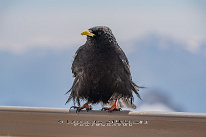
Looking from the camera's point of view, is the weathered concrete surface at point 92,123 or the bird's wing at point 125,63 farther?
the bird's wing at point 125,63

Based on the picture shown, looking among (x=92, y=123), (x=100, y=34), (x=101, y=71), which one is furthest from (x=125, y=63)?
(x=92, y=123)

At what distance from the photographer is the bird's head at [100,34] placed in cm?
361

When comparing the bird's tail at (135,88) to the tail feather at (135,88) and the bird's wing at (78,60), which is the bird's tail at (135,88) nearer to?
the tail feather at (135,88)

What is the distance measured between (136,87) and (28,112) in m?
1.63

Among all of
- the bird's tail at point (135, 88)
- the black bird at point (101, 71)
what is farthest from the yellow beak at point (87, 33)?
the bird's tail at point (135, 88)

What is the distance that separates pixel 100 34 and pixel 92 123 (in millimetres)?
1490

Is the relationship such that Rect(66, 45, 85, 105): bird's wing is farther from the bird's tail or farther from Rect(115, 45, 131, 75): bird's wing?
the bird's tail

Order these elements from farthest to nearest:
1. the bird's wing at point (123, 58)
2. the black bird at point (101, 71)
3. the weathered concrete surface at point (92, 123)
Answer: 1. the bird's wing at point (123, 58)
2. the black bird at point (101, 71)
3. the weathered concrete surface at point (92, 123)

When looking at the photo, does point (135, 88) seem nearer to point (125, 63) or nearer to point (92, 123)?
point (125, 63)

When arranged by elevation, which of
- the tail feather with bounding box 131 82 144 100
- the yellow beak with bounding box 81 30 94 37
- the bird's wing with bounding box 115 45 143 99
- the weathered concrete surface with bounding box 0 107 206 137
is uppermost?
the yellow beak with bounding box 81 30 94 37

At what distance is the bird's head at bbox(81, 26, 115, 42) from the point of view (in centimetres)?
361

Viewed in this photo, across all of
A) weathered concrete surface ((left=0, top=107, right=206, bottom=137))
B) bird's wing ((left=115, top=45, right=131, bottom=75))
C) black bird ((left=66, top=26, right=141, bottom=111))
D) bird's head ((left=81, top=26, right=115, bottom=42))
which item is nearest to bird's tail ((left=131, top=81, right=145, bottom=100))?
black bird ((left=66, top=26, right=141, bottom=111))

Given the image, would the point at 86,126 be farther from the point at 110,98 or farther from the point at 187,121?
the point at 110,98

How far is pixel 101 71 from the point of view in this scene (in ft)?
11.3
